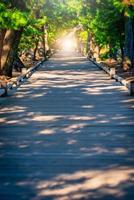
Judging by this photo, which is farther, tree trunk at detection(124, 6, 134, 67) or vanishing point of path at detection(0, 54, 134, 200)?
tree trunk at detection(124, 6, 134, 67)

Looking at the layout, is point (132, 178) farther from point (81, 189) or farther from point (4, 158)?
point (4, 158)

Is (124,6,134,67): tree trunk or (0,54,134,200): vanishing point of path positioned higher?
(124,6,134,67): tree trunk

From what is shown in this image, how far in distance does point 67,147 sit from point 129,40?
70.6 feet

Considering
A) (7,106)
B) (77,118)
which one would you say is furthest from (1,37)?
(77,118)

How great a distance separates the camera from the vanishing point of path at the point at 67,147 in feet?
23.7

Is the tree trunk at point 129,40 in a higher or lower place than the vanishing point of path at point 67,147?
higher

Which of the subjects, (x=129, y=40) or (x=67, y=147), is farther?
(x=129, y=40)

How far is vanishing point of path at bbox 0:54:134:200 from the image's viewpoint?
7215 millimetres

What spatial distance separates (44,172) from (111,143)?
2525 millimetres

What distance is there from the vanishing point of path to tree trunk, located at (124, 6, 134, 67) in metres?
12.6

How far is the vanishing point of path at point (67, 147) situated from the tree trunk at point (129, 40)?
12.6 meters

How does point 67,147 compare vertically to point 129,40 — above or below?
below

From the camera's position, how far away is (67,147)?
991cm

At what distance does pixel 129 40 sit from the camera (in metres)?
30.4
